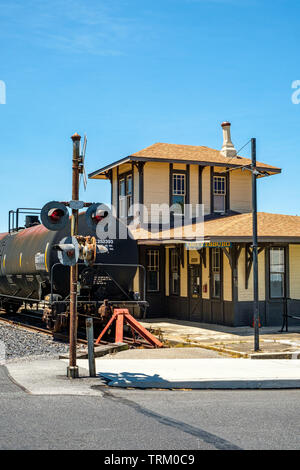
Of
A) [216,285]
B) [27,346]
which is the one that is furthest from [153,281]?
[27,346]

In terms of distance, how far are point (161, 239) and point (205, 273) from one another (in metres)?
2.16

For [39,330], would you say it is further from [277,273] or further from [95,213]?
[95,213]

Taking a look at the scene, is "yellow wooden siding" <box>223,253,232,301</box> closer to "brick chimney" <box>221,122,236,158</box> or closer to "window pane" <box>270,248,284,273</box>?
"window pane" <box>270,248,284,273</box>

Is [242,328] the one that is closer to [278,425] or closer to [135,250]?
[135,250]

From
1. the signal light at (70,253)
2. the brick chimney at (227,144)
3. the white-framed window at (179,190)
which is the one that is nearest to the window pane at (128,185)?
the white-framed window at (179,190)

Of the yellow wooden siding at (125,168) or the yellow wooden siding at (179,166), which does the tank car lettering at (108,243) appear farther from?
the yellow wooden siding at (125,168)

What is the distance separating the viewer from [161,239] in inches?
824

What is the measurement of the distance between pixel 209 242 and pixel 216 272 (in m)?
2.30

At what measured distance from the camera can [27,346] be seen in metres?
15.3

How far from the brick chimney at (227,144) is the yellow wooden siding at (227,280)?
8712 millimetres

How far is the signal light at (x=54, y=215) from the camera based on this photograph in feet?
35.7

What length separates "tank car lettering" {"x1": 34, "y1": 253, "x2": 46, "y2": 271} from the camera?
17.3m

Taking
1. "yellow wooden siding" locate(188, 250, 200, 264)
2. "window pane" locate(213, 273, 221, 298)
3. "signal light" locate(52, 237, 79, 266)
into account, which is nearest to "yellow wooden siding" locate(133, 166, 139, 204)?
"yellow wooden siding" locate(188, 250, 200, 264)
